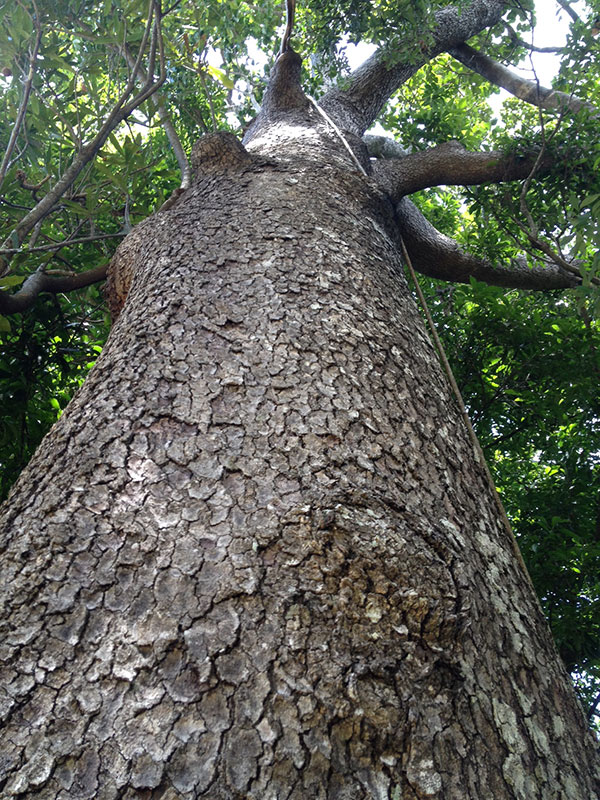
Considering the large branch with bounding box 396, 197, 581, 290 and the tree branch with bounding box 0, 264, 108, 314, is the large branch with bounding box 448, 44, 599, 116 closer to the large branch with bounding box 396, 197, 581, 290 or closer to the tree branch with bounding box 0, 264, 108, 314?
the large branch with bounding box 396, 197, 581, 290

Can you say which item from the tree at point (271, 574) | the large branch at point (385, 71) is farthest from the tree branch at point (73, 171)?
the large branch at point (385, 71)

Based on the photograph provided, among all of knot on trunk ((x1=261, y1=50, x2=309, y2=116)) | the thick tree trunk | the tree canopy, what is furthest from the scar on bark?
knot on trunk ((x1=261, y1=50, x2=309, y2=116))

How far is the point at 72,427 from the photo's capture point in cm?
142

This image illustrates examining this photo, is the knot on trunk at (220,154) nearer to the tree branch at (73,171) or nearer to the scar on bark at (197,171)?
the scar on bark at (197,171)

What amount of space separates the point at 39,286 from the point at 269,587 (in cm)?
254

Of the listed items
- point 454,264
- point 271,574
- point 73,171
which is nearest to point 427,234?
point 454,264

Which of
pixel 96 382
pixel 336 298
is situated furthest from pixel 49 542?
pixel 336 298

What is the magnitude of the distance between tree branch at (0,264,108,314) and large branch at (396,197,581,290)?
6.39ft

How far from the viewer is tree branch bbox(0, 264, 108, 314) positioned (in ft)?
8.98

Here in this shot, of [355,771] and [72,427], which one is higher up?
[72,427]

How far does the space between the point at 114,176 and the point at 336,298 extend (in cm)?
163

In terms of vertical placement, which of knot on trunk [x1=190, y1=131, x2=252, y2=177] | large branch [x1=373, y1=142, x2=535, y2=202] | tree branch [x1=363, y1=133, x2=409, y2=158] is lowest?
knot on trunk [x1=190, y1=131, x2=252, y2=177]

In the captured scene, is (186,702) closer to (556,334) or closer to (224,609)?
(224,609)

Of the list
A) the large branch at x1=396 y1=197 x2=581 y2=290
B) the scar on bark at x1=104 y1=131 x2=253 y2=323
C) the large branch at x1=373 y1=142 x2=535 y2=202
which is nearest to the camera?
the scar on bark at x1=104 y1=131 x2=253 y2=323
